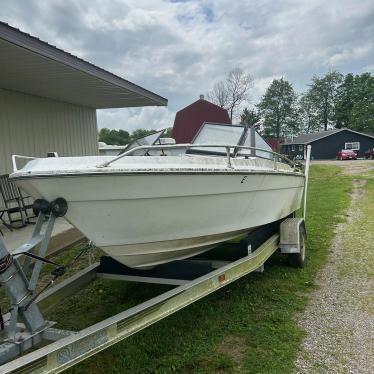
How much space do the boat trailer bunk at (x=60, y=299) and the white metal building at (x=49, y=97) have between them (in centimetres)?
307

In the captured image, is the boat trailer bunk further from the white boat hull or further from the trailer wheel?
the trailer wheel

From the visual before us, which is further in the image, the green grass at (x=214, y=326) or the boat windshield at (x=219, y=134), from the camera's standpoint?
the boat windshield at (x=219, y=134)

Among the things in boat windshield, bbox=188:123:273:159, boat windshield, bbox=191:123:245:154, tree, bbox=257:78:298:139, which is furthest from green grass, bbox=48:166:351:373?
tree, bbox=257:78:298:139

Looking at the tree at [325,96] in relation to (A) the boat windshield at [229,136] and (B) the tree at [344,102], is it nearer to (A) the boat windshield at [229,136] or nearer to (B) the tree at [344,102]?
(B) the tree at [344,102]

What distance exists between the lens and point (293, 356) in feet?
9.55

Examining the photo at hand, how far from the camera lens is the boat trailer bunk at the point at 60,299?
7.06 ft

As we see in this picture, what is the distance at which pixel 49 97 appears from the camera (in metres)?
8.57

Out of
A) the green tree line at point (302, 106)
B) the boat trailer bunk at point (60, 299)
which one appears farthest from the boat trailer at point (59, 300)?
the green tree line at point (302, 106)

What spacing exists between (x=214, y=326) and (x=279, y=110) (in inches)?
2740

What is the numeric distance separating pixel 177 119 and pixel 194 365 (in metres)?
5.53

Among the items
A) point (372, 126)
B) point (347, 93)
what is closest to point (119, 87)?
point (372, 126)

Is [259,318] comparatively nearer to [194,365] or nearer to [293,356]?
[293,356]

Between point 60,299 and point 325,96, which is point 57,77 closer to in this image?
point 60,299

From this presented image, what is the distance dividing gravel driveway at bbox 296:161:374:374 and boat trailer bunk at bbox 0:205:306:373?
32.1 inches
